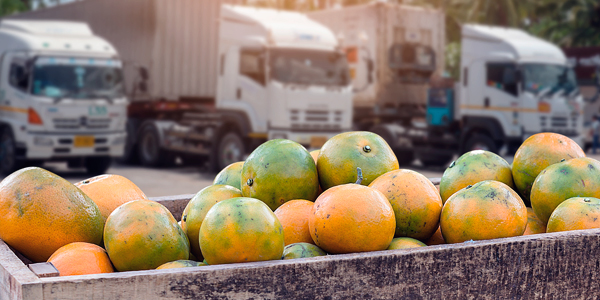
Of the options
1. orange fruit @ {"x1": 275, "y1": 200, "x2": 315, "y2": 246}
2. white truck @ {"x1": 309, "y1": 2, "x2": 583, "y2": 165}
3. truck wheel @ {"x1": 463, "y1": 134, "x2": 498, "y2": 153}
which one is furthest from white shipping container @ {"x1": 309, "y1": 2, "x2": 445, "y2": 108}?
orange fruit @ {"x1": 275, "y1": 200, "x2": 315, "y2": 246}

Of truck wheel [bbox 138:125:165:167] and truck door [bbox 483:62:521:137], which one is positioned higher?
truck door [bbox 483:62:521:137]

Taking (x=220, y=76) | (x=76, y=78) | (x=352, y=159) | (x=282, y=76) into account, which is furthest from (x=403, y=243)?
(x=76, y=78)

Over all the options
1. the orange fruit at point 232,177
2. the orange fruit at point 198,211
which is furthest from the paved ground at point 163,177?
the orange fruit at point 198,211

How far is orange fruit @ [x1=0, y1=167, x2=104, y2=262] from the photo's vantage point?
2131mm

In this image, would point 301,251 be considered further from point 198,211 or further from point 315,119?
point 315,119

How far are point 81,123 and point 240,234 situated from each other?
36.8ft

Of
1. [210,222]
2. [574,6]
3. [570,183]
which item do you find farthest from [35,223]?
[574,6]

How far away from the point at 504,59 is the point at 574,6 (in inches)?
820

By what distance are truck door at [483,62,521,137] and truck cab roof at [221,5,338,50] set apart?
150 inches

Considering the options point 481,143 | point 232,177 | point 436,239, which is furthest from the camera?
point 481,143

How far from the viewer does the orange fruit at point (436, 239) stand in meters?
2.43

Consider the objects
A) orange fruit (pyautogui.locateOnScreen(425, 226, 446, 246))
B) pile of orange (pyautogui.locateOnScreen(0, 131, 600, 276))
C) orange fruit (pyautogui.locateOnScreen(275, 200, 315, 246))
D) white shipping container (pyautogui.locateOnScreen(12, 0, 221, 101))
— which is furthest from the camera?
white shipping container (pyautogui.locateOnScreen(12, 0, 221, 101))

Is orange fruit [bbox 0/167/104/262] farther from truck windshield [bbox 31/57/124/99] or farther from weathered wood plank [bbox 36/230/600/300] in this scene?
truck windshield [bbox 31/57/124/99]

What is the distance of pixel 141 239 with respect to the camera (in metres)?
2.06
